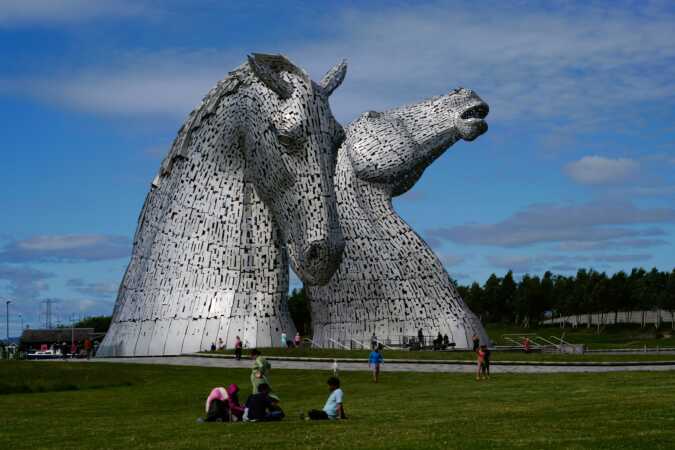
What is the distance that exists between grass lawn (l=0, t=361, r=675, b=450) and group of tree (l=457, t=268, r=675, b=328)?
60294 mm

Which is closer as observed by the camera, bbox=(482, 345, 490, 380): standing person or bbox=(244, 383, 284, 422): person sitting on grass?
bbox=(244, 383, 284, 422): person sitting on grass

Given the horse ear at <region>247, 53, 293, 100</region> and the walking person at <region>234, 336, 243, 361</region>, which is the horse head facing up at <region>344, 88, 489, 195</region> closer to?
the walking person at <region>234, 336, 243, 361</region>

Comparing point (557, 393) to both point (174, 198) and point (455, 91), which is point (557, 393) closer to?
point (174, 198)

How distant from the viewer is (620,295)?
83.5 meters

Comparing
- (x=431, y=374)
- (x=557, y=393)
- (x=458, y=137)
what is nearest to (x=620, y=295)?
(x=458, y=137)

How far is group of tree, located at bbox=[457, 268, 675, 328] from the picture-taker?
81.5 meters

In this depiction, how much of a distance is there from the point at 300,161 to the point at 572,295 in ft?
208

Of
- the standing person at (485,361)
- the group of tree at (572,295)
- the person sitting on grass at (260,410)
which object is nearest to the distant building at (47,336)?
the group of tree at (572,295)

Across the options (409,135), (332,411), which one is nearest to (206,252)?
(409,135)

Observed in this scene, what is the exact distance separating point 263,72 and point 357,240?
13.0 metres

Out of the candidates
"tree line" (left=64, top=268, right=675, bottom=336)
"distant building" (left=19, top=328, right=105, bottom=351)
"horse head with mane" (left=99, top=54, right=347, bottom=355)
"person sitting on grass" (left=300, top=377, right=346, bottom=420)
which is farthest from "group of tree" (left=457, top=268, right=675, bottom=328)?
"person sitting on grass" (left=300, top=377, right=346, bottom=420)

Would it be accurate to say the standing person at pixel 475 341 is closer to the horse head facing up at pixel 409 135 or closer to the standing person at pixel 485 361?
the horse head facing up at pixel 409 135

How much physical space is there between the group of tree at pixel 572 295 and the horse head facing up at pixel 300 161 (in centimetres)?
5617

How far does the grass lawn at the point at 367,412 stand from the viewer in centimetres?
1122
